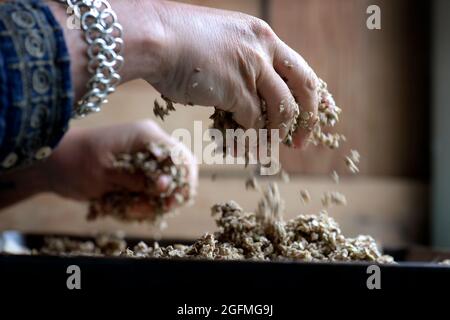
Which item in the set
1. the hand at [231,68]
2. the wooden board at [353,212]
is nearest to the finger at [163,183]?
the hand at [231,68]

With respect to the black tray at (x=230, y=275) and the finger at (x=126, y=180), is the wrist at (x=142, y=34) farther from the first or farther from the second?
the finger at (x=126, y=180)

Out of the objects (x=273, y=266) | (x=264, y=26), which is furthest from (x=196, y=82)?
(x=273, y=266)

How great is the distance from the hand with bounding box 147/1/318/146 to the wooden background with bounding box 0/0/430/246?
845 mm

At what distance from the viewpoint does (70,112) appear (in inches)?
27.3

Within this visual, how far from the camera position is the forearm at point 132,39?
2.28 feet

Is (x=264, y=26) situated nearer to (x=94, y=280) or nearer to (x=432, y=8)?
(x=94, y=280)

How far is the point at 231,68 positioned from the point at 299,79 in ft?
0.26

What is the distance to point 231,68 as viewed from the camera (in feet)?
2.50

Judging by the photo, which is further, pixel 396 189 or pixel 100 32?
pixel 396 189

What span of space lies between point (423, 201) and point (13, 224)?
42.1 inches

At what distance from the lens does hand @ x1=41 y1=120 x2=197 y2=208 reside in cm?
120

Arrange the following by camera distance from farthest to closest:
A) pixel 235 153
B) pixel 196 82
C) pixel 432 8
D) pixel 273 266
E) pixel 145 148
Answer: pixel 432 8 → pixel 145 148 → pixel 235 153 → pixel 196 82 → pixel 273 266

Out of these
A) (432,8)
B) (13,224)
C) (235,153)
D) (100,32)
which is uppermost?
(432,8)

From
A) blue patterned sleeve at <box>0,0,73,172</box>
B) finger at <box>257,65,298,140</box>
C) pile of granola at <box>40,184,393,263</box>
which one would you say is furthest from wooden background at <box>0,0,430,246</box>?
blue patterned sleeve at <box>0,0,73,172</box>
